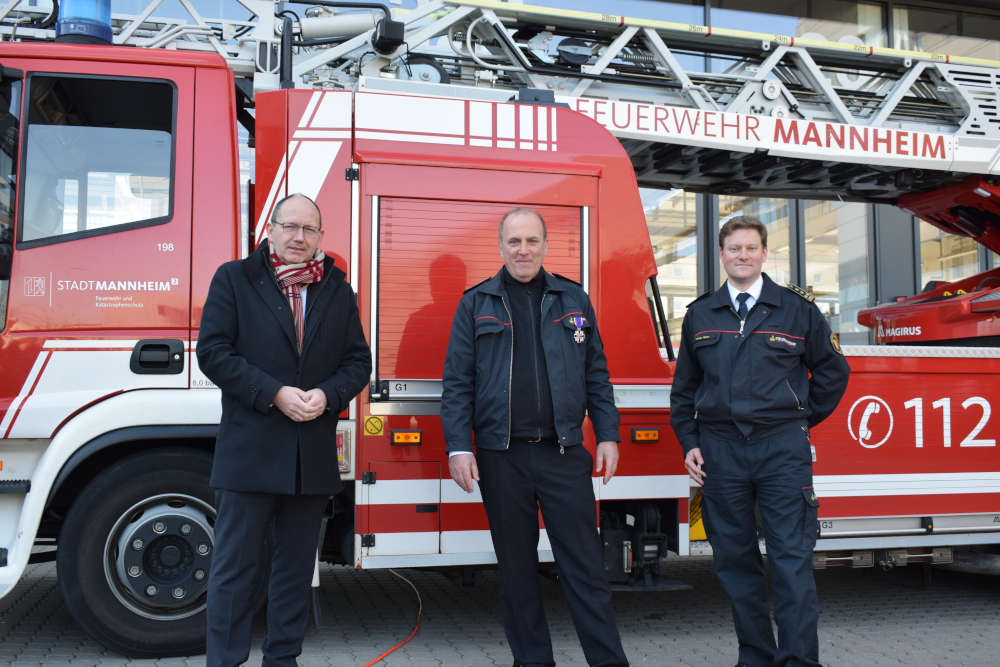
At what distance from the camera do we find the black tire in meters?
3.53

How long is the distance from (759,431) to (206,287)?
245cm

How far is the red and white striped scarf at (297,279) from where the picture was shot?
309cm

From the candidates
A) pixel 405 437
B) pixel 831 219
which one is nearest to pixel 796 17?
pixel 831 219

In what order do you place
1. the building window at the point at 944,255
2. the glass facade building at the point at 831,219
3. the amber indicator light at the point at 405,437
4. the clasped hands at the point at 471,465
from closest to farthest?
the clasped hands at the point at 471,465 → the amber indicator light at the point at 405,437 → the building window at the point at 944,255 → the glass facade building at the point at 831,219

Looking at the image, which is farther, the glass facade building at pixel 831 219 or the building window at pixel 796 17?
the building window at pixel 796 17

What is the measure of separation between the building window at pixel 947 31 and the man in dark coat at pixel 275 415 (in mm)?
9836

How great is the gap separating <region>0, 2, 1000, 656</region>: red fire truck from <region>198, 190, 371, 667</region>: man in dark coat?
0.58 m

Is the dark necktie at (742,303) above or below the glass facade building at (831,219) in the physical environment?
below

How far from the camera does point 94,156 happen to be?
357 cm

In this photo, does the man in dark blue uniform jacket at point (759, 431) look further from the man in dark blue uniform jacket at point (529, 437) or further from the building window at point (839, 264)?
the building window at point (839, 264)

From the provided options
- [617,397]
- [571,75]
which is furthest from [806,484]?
[571,75]

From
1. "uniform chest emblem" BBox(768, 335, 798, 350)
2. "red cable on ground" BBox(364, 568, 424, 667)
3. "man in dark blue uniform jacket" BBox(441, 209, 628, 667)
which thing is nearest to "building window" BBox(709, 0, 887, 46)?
"uniform chest emblem" BBox(768, 335, 798, 350)

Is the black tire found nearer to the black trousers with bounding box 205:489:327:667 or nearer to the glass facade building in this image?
the black trousers with bounding box 205:489:327:667

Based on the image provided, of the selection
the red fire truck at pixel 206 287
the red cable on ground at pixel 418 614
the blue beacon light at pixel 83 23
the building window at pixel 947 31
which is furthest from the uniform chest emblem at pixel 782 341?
the building window at pixel 947 31
